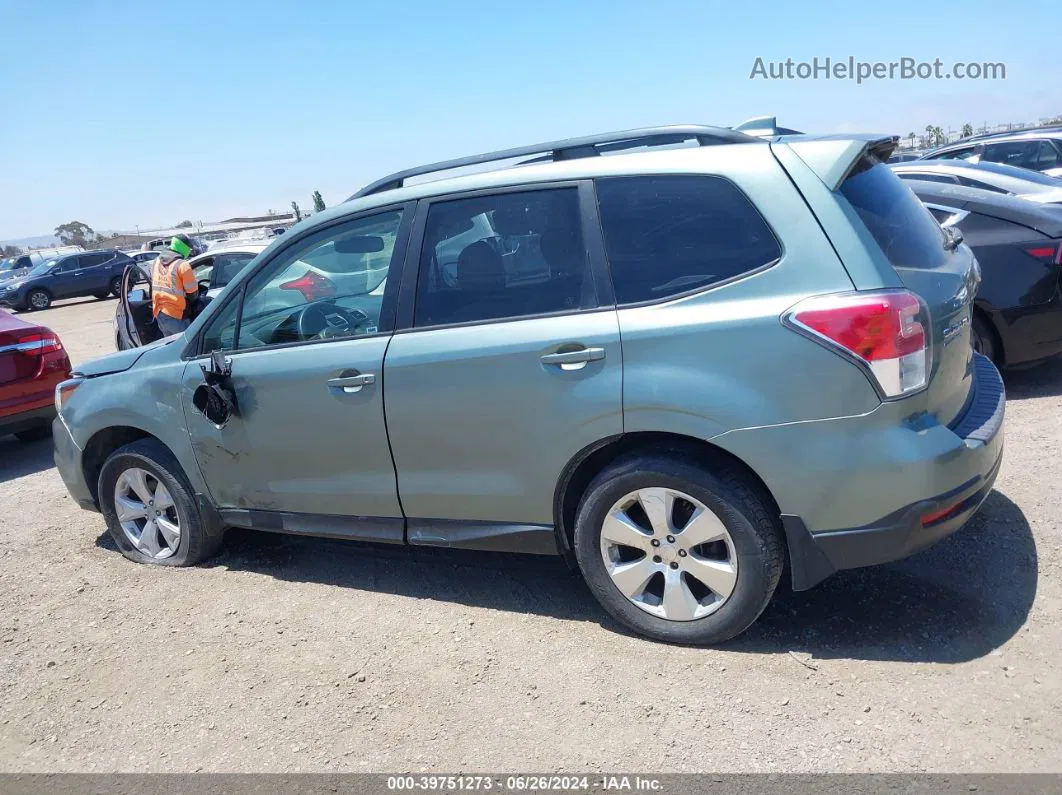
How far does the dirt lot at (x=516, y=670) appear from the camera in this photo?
2.82 meters

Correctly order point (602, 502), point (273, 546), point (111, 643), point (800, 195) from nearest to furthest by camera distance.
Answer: point (800, 195) → point (602, 502) → point (111, 643) → point (273, 546)

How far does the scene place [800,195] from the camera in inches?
120

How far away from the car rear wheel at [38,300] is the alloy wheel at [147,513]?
2642 centimetres

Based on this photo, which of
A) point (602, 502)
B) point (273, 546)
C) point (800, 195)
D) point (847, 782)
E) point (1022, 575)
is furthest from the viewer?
point (273, 546)

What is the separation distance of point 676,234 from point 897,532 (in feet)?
4.33

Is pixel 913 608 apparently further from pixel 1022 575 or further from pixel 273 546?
pixel 273 546

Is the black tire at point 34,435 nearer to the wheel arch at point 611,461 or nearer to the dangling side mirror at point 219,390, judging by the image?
the dangling side mirror at point 219,390

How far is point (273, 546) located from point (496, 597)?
1645mm

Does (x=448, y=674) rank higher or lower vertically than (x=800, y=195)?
lower

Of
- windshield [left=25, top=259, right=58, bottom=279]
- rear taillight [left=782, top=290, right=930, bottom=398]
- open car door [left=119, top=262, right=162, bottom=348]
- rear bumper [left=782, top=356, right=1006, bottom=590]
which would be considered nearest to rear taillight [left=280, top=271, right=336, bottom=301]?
rear taillight [left=782, top=290, right=930, bottom=398]

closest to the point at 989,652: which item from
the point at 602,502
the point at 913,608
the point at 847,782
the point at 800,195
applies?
the point at 913,608

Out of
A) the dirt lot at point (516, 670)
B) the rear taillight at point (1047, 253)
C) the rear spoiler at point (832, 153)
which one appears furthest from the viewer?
the rear taillight at point (1047, 253)

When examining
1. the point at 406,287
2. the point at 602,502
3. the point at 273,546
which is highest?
the point at 406,287

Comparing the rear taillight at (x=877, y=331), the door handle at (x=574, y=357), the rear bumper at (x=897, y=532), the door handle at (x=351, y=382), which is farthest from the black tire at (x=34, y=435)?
the rear taillight at (x=877, y=331)
